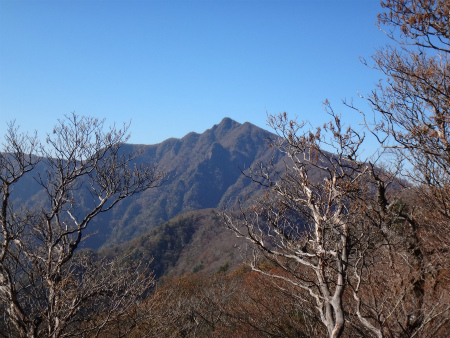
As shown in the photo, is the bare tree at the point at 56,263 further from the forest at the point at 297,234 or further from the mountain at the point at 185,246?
the mountain at the point at 185,246

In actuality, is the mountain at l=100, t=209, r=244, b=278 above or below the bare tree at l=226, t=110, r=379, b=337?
below

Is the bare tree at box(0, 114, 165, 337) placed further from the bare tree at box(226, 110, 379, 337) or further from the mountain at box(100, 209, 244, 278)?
the mountain at box(100, 209, 244, 278)

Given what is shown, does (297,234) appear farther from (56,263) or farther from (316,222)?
(56,263)

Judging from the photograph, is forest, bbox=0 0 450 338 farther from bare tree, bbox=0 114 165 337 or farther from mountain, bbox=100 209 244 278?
mountain, bbox=100 209 244 278

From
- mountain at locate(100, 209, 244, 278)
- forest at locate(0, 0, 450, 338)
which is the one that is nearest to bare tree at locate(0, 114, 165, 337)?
forest at locate(0, 0, 450, 338)

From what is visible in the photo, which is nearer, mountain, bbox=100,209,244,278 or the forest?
the forest

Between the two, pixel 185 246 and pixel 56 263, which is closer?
pixel 56 263

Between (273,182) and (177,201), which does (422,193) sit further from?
(177,201)

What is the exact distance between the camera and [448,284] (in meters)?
9.92

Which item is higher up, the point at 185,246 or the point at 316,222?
the point at 316,222

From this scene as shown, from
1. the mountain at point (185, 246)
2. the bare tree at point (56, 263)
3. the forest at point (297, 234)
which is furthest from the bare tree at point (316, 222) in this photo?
the mountain at point (185, 246)

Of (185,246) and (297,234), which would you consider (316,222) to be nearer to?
(297,234)

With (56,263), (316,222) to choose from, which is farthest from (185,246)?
(316,222)

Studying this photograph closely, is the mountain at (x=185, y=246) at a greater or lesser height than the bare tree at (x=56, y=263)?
lesser
